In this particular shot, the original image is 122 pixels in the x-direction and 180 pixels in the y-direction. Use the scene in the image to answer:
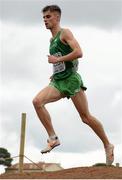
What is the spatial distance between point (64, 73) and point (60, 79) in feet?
0.44

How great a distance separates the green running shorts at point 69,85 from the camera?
11.5 m

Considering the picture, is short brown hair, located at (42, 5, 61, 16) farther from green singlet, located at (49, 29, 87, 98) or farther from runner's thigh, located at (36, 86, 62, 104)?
runner's thigh, located at (36, 86, 62, 104)

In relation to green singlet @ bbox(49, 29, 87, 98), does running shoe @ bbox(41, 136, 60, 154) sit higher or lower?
lower

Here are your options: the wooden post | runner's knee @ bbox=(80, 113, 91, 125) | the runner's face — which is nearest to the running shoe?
runner's knee @ bbox=(80, 113, 91, 125)

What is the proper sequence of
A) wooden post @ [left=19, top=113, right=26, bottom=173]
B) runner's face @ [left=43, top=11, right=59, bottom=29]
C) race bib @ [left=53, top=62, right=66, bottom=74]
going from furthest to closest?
wooden post @ [left=19, top=113, right=26, bottom=173], runner's face @ [left=43, top=11, right=59, bottom=29], race bib @ [left=53, top=62, right=66, bottom=74]

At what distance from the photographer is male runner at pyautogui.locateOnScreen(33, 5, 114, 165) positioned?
11383mm

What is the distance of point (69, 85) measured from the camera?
11.5 m

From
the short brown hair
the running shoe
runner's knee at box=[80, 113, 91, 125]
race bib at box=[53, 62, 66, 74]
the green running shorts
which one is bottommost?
the running shoe

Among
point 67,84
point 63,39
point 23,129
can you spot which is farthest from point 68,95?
point 23,129

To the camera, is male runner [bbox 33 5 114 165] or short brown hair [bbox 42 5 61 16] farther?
short brown hair [bbox 42 5 61 16]

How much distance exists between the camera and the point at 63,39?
11.5 meters

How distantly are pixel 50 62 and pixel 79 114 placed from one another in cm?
119

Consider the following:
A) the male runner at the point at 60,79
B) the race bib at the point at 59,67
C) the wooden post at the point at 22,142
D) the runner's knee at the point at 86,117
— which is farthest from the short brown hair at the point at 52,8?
the wooden post at the point at 22,142

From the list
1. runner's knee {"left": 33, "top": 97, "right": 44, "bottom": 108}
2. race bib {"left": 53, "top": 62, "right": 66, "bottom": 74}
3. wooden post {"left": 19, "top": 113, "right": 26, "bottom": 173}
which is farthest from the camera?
wooden post {"left": 19, "top": 113, "right": 26, "bottom": 173}
